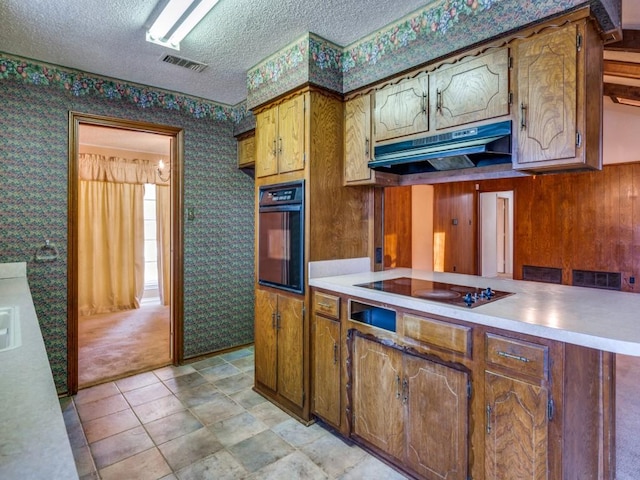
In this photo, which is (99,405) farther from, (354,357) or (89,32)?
(89,32)

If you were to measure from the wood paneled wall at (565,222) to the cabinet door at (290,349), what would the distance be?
2.57 meters

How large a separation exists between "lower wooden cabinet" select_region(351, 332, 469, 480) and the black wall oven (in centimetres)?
70

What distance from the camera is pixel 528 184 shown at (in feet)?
19.6

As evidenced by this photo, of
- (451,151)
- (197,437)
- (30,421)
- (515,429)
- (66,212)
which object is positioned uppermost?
(451,151)

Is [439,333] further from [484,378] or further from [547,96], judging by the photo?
[547,96]

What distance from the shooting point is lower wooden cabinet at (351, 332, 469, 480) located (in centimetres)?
166

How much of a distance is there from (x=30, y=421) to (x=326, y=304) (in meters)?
1.75

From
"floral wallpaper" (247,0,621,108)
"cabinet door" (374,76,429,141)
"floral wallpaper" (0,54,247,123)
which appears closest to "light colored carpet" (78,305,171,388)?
"floral wallpaper" (0,54,247,123)

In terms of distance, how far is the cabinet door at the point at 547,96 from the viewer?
1.65 meters

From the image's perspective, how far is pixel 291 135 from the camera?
8.50ft

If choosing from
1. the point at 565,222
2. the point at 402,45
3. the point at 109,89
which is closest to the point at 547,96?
the point at 402,45

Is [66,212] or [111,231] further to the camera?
[111,231]

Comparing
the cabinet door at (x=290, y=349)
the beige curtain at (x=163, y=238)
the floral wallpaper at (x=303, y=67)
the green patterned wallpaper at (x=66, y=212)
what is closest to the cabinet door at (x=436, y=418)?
the cabinet door at (x=290, y=349)

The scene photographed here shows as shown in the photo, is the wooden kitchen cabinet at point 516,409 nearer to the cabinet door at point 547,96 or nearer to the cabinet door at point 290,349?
the cabinet door at point 547,96
